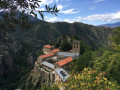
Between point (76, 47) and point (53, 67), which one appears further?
point (76, 47)

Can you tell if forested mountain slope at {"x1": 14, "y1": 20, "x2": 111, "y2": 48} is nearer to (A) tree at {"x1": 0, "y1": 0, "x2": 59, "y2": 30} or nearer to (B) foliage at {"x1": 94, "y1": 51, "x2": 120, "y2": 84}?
(B) foliage at {"x1": 94, "y1": 51, "x2": 120, "y2": 84}

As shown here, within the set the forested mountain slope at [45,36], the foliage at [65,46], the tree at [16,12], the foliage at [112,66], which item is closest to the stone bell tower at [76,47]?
the foliage at [65,46]

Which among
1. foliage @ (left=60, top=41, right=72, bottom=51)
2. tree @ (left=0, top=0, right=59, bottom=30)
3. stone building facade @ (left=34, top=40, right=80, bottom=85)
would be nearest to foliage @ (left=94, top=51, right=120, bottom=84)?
tree @ (left=0, top=0, right=59, bottom=30)

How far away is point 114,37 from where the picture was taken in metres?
12.3

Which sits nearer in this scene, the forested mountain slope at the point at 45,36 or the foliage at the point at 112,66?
the foliage at the point at 112,66

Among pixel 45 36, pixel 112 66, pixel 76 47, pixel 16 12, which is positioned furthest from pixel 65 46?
pixel 45 36

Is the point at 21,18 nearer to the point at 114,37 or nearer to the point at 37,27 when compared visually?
the point at 114,37

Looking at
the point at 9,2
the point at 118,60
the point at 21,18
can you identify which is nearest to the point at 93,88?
the point at 118,60

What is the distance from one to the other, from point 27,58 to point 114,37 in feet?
312

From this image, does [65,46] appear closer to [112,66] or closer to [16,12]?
[112,66]

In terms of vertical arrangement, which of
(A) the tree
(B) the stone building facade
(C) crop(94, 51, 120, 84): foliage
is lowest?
(B) the stone building facade

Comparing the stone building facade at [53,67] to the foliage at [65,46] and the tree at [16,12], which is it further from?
the tree at [16,12]

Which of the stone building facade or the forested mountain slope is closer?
the stone building facade

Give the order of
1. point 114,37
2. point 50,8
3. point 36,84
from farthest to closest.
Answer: point 36,84
point 114,37
point 50,8
